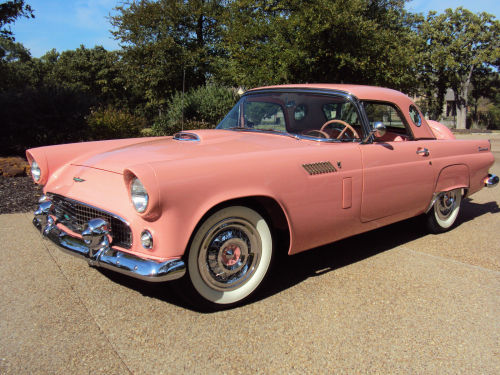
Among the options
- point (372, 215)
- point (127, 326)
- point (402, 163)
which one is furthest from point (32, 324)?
point (402, 163)

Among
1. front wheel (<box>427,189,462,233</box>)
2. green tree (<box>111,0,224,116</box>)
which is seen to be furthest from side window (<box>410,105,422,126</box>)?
green tree (<box>111,0,224,116</box>)

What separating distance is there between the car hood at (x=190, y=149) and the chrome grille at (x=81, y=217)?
0.30m

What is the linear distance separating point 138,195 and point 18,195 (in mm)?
4616

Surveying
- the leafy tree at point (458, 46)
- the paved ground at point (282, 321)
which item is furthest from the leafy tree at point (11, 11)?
the leafy tree at point (458, 46)

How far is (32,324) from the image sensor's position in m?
2.53

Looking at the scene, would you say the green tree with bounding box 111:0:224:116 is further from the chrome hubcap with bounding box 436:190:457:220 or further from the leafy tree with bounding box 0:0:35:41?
the chrome hubcap with bounding box 436:190:457:220

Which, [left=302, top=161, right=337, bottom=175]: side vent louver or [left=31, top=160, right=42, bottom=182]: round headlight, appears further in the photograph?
[left=31, top=160, right=42, bottom=182]: round headlight

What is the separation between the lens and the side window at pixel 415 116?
4141 mm

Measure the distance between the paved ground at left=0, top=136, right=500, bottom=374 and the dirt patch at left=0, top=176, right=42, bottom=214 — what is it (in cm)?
195

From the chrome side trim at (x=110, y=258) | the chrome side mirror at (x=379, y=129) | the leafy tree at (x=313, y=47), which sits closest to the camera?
the chrome side trim at (x=110, y=258)

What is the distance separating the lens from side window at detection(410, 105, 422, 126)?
4.14 metres

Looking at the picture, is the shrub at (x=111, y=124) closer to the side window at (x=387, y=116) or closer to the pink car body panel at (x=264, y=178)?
the pink car body panel at (x=264, y=178)

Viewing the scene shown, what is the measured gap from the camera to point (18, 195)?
6066mm

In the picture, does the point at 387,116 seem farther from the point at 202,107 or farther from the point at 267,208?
the point at 202,107
